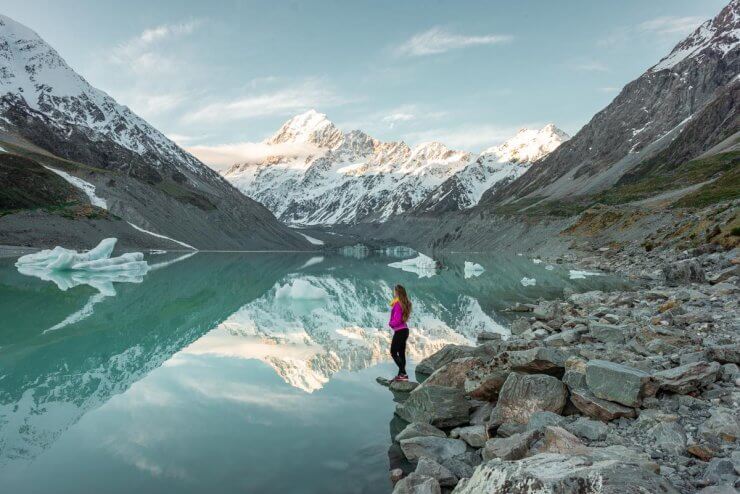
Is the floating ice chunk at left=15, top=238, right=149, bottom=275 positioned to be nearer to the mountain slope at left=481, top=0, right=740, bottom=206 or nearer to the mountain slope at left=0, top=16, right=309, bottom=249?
the mountain slope at left=0, top=16, right=309, bottom=249

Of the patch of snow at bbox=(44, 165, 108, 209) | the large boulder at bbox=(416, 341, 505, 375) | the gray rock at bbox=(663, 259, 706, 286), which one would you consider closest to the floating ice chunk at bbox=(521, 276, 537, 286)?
the gray rock at bbox=(663, 259, 706, 286)

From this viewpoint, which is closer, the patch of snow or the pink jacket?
the pink jacket

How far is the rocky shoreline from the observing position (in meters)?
5.61

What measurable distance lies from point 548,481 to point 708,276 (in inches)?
1150

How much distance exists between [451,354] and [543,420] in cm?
673

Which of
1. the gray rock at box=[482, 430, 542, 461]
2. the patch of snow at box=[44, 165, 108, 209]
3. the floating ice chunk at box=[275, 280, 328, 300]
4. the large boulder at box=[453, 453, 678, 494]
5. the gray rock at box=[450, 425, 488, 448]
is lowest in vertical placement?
the gray rock at box=[450, 425, 488, 448]

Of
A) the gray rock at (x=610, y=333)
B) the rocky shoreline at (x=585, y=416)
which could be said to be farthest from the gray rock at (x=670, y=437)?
the gray rock at (x=610, y=333)

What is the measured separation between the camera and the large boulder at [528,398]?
9.54 meters

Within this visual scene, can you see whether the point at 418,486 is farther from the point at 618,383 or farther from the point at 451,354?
the point at 451,354

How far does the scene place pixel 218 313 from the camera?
94.6ft

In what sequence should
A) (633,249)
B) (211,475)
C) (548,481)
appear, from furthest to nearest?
(633,249) → (211,475) → (548,481)

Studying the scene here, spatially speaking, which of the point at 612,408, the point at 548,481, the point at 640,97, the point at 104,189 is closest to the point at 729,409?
the point at 612,408

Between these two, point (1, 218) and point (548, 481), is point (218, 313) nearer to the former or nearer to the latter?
point (548, 481)

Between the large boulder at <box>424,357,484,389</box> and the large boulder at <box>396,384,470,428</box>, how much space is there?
103cm
